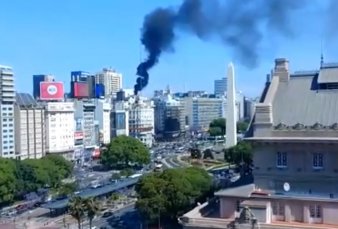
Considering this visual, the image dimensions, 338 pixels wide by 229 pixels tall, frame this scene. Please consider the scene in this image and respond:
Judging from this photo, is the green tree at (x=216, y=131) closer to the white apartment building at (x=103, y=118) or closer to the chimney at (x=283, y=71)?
the white apartment building at (x=103, y=118)

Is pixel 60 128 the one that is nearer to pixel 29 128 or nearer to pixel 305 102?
pixel 29 128

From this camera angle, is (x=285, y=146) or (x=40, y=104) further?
(x=40, y=104)

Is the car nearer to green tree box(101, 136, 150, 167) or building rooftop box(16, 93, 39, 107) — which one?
green tree box(101, 136, 150, 167)

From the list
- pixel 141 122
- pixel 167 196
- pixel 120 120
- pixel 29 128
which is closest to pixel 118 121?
pixel 120 120

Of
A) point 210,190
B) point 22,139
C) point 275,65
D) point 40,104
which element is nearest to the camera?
point 275,65

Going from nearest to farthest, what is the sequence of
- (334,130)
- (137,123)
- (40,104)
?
(334,130)
(40,104)
(137,123)

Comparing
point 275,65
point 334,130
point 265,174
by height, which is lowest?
point 265,174

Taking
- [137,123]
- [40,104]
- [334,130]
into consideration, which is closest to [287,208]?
[334,130]

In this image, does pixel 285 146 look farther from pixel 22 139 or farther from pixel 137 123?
pixel 137 123
